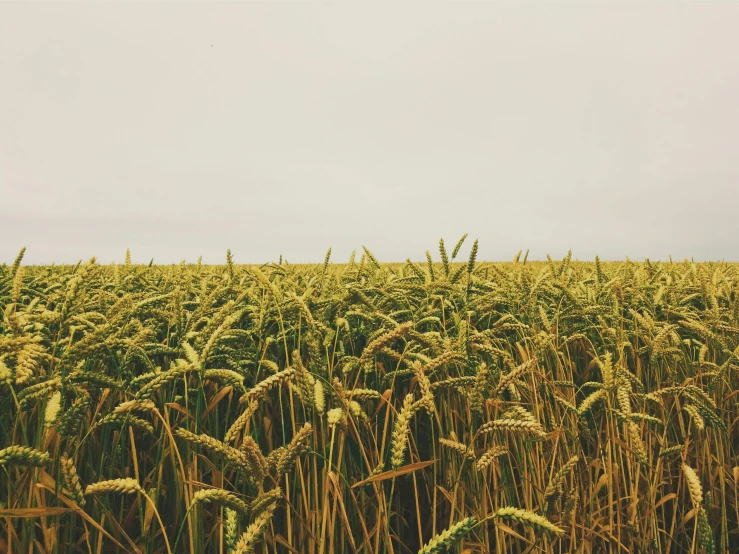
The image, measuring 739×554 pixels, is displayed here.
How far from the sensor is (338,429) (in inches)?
67.9

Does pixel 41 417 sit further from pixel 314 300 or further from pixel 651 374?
pixel 651 374

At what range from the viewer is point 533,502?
213cm

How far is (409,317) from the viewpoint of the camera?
8.13 feet

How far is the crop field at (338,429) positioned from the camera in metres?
1.29

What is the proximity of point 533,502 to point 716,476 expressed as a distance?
4.17 feet

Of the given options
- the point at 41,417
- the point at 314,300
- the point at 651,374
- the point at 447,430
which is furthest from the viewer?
the point at 651,374

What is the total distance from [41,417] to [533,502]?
198 centimetres

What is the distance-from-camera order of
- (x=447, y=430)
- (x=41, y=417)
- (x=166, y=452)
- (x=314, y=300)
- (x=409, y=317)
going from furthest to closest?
(x=409, y=317)
(x=314, y=300)
(x=447, y=430)
(x=166, y=452)
(x=41, y=417)

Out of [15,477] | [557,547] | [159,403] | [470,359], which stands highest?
[470,359]

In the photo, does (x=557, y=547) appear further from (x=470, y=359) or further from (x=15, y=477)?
(x=15, y=477)

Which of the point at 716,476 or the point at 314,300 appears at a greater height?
the point at 314,300

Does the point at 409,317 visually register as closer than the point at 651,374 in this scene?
Yes

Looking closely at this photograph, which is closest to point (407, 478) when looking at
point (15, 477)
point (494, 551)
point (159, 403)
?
point (494, 551)

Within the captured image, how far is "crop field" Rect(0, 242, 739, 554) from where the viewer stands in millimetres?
1287
